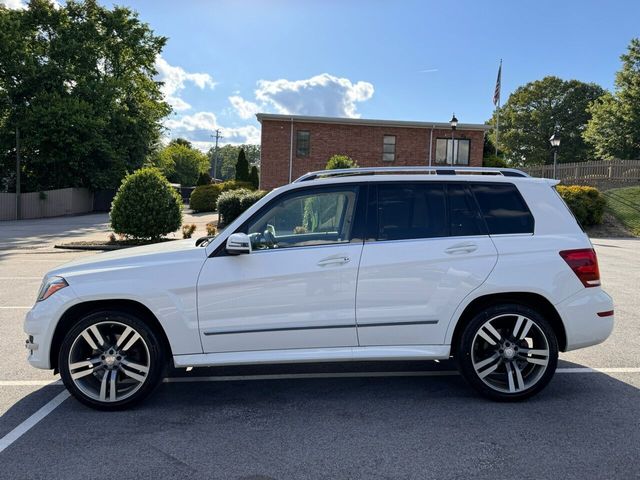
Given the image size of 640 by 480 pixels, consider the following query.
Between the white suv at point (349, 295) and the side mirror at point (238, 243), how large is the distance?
1 centimetres

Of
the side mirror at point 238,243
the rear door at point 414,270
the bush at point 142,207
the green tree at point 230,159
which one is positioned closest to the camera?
the side mirror at point 238,243

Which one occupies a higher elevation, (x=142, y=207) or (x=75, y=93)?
(x=75, y=93)

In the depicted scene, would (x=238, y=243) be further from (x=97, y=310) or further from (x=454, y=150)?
(x=454, y=150)

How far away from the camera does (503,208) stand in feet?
14.0

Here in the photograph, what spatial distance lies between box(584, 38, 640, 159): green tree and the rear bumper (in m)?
45.5

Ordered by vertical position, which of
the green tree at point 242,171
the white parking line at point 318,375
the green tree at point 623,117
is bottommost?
the white parking line at point 318,375

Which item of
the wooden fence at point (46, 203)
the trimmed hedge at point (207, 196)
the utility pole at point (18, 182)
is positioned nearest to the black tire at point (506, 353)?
the trimmed hedge at point (207, 196)

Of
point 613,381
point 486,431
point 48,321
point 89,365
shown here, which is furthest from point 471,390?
point 48,321

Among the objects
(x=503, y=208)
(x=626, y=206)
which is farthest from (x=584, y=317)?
(x=626, y=206)

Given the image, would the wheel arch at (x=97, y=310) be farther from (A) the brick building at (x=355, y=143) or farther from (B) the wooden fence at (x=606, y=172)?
(B) the wooden fence at (x=606, y=172)

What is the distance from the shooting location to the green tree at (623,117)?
42625mm

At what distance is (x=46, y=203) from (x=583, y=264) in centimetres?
3609

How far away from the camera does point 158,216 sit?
52.7 ft

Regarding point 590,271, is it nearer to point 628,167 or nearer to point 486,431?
point 486,431
